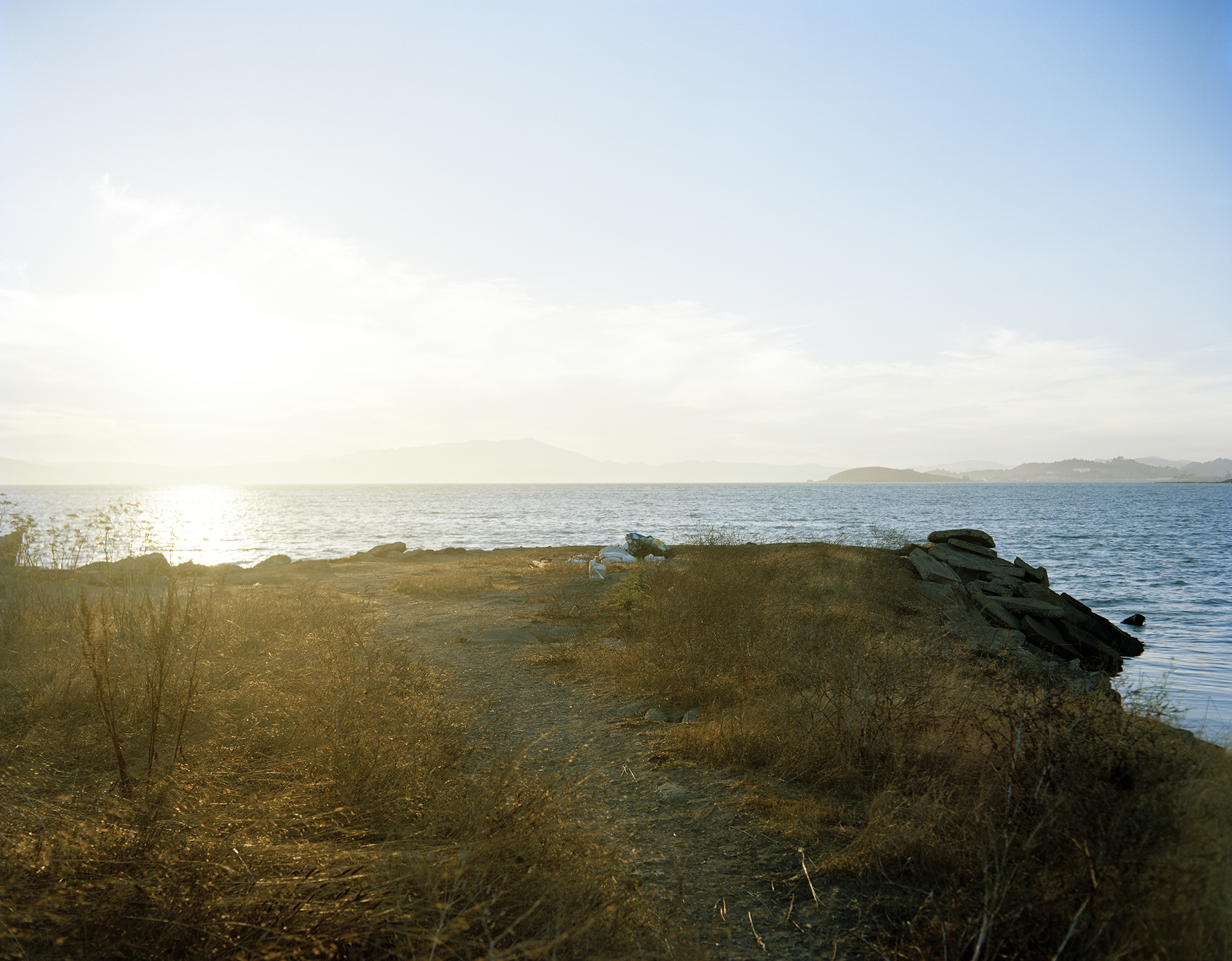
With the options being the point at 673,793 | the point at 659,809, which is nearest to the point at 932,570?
the point at 673,793

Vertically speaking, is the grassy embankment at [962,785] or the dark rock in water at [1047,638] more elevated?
the grassy embankment at [962,785]

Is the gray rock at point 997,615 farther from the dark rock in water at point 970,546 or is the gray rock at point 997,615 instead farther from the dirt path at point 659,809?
the dirt path at point 659,809

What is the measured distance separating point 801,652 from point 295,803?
16.5 ft

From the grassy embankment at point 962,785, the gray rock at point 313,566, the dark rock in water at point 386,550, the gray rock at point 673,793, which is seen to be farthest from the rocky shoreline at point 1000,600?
the dark rock in water at point 386,550

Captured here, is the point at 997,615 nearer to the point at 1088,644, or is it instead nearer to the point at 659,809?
the point at 1088,644

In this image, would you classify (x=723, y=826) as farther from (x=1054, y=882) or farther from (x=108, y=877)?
(x=108, y=877)

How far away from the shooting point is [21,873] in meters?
2.79

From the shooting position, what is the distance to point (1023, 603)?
16.2 m

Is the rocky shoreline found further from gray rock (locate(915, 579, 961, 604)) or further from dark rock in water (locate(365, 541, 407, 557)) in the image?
dark rock in water (locate(365, 541, 407, 557))

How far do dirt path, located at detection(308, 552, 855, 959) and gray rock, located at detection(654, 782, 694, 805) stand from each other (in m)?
0.01

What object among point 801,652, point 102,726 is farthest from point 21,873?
point 801,652

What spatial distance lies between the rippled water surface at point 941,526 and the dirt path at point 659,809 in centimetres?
378

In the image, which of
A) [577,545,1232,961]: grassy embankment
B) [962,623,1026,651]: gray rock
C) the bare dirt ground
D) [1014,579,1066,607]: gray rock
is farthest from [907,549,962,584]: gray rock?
the bare dirt ground

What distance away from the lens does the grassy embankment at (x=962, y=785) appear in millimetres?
2691
